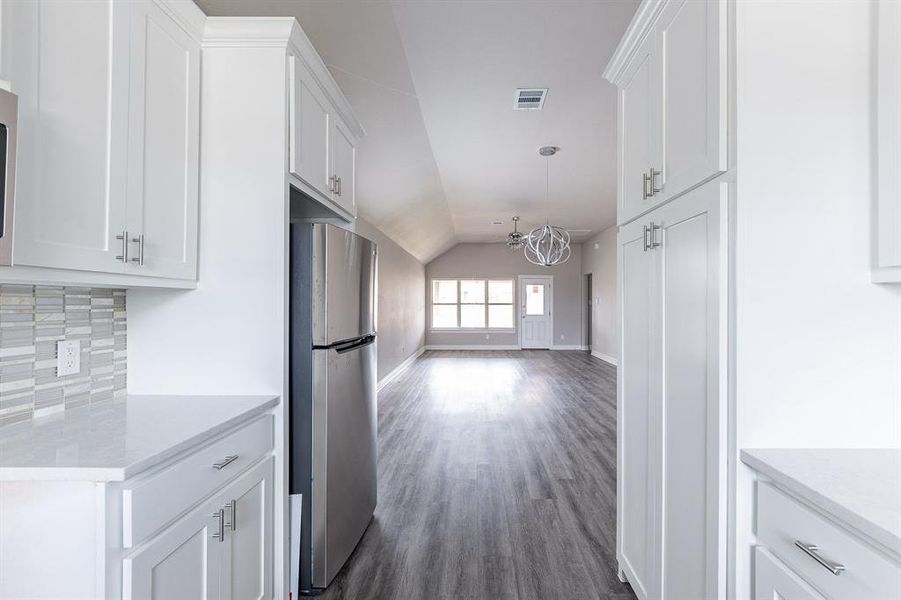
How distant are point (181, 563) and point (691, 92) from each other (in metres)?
1.97

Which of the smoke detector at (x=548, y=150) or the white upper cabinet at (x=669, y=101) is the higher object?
the smoke detector at (x=548, y=150)

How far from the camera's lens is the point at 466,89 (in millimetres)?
3680

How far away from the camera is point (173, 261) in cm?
167

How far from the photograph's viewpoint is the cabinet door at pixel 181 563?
42.8 inches

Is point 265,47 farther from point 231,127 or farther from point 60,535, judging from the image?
point 60,535

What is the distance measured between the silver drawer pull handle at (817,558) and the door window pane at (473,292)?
1143 cm

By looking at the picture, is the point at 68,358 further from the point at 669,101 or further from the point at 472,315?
the point at 472,315

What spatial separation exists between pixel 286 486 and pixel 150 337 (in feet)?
2.63

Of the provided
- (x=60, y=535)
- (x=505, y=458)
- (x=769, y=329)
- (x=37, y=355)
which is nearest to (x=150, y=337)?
(x=37, y=355)

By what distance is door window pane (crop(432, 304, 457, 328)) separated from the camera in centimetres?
1245

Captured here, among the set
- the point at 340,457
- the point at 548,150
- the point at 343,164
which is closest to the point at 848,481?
the point at 340,457

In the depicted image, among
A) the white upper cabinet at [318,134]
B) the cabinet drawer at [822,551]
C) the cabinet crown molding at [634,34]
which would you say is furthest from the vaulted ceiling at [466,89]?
the cabinet drawer at [822,551]

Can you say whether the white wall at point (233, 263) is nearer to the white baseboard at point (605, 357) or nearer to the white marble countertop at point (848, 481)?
the white marble countertop at point (848, 481)

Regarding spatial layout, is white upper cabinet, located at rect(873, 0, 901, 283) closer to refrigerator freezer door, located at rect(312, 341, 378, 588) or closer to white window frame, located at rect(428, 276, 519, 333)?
refrigerator freezer door, located at rect(312, 341, 378, 588)
